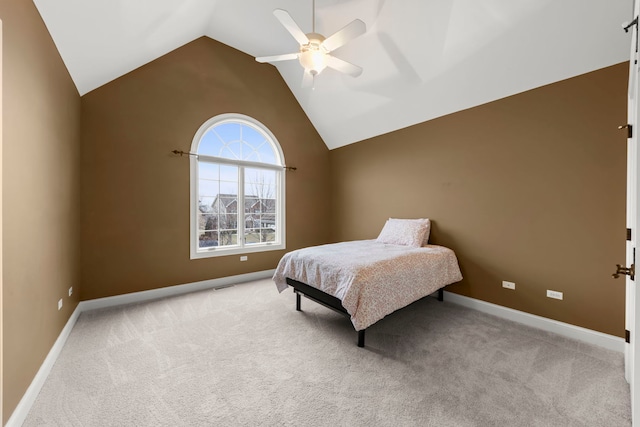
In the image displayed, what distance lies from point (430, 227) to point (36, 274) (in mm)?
3942

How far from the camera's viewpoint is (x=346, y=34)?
2158mm

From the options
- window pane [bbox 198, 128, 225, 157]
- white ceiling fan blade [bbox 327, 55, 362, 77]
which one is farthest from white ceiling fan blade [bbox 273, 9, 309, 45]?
window pane [bbox 198, 128, 225, 157]

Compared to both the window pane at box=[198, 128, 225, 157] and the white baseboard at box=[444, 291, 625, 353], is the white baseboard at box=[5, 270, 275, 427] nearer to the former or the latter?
the window pane at box=[198, 128, 225, 157]

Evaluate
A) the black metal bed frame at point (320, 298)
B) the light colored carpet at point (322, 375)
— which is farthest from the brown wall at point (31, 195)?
the black metal bed frame at point (320, 298)

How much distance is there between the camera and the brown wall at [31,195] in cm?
137

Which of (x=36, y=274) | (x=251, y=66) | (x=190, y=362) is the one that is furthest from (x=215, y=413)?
(x=251, y=66)

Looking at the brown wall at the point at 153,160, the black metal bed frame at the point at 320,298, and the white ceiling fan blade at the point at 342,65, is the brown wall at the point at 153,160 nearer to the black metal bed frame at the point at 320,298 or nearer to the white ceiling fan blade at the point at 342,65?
the black metal bed frame at the point at 320,298

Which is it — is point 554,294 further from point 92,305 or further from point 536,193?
point 92,305

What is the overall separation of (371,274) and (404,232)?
58.5 inches

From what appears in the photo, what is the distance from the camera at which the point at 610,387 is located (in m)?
1.67

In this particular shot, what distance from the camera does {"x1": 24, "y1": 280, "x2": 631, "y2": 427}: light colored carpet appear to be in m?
1.45

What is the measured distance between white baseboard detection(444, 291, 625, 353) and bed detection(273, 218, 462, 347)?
321mm

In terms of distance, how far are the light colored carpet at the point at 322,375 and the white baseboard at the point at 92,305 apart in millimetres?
55

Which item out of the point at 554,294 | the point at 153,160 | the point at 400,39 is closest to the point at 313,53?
the point at 400,39
